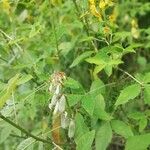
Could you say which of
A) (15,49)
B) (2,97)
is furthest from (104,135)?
(15,49)

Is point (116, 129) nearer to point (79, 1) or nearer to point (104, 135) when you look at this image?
point (104, 135)

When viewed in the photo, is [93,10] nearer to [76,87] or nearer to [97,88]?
[97,88]

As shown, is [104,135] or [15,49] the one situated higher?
[15,49]

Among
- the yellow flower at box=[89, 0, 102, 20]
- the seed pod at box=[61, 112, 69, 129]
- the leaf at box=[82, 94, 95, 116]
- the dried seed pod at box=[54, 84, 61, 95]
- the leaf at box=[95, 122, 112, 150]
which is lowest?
the leaf at box=[95, 122, 112, 150]

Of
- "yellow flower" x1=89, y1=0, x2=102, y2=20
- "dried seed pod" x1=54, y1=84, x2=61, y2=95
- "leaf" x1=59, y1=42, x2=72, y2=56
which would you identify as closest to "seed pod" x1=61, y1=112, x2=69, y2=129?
"dried seed pod" x1=54, y1=84, x2=61, y2=95

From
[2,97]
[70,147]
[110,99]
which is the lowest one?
[70,147]

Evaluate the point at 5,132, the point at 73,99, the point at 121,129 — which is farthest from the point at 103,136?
the point at 5,132

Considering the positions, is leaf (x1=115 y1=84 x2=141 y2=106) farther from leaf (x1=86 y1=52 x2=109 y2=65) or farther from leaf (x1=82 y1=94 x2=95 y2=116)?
leaf (x1=86 y1=52 x2=109 y2=65)

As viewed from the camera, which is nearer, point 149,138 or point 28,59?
point 149,138
